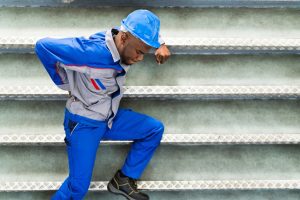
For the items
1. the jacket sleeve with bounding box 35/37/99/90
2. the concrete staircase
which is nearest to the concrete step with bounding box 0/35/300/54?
the concrete staircase

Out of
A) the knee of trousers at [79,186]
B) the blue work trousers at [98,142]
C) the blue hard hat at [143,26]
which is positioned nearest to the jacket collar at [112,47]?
the blue hard hat at [143,26]

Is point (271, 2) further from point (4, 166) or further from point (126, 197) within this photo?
point (4, 166)

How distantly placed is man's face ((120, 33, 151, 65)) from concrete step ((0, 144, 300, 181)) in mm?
797

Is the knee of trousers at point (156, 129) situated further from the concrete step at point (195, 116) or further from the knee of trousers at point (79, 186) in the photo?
the knee of trousers at point (79, 186)

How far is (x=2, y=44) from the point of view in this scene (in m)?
2.34

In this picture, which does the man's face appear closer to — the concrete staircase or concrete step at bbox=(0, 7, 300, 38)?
the concrete staircase

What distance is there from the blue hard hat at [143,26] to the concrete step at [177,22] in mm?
619

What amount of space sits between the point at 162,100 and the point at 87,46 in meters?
0.81

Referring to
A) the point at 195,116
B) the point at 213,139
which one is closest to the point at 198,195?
the point at 213,139

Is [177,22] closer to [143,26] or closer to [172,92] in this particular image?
[172,92]

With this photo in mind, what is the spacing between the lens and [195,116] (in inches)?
100.0

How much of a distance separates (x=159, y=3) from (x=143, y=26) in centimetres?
80

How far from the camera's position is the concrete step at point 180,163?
8.04 ft

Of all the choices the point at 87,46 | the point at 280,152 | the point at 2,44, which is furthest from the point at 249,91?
the point at 2,44
